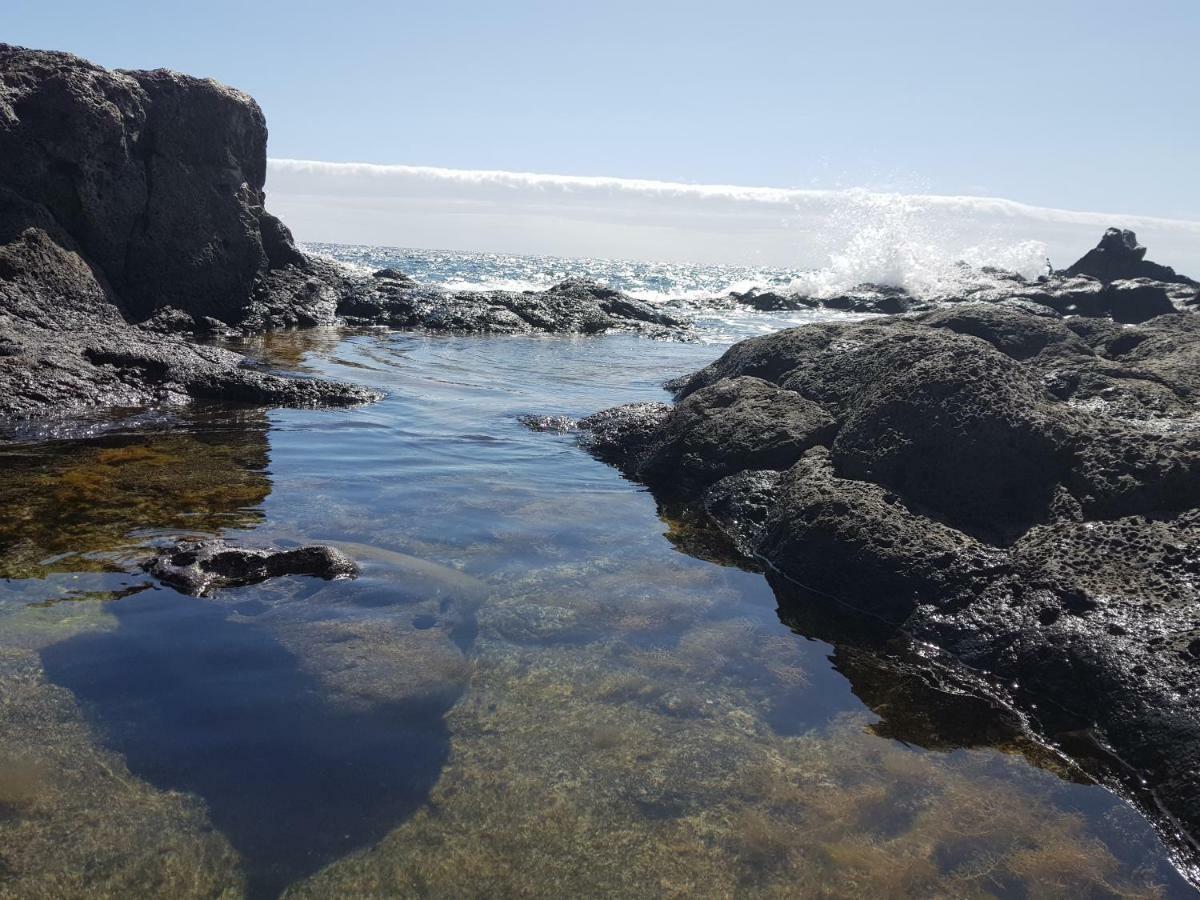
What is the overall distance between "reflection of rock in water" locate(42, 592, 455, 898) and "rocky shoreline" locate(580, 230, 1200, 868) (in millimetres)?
3473

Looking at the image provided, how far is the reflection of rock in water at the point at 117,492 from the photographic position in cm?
650

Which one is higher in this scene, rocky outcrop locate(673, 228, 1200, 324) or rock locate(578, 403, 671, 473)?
rocky outcrop locate(673, 228, 1200, 324)

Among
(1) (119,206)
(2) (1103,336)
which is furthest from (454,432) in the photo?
(1) (119,206)

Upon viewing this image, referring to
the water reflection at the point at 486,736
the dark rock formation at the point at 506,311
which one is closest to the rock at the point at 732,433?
Answer: the water reflection at the point at 486,736

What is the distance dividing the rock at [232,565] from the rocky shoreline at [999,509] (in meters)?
3.42

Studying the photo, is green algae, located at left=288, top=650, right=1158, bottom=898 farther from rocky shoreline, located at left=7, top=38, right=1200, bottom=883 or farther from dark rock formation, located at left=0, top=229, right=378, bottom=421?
dark rock formation, located at left=0, top=229, right=378, bottom=421

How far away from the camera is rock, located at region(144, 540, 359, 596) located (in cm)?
590

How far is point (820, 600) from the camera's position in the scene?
6.69m

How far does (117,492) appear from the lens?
7.80m

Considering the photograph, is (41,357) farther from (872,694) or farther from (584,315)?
(584,315)

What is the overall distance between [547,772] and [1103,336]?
1221 cm

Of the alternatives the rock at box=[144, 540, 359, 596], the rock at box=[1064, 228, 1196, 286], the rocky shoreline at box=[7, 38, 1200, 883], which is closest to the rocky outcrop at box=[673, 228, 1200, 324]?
the rock at box=[1064, 228, 1196, 286]

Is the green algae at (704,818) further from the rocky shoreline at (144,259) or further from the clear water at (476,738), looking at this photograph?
the rocky shoreline at (144,259)

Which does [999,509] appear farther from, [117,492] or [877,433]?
[117,492]
